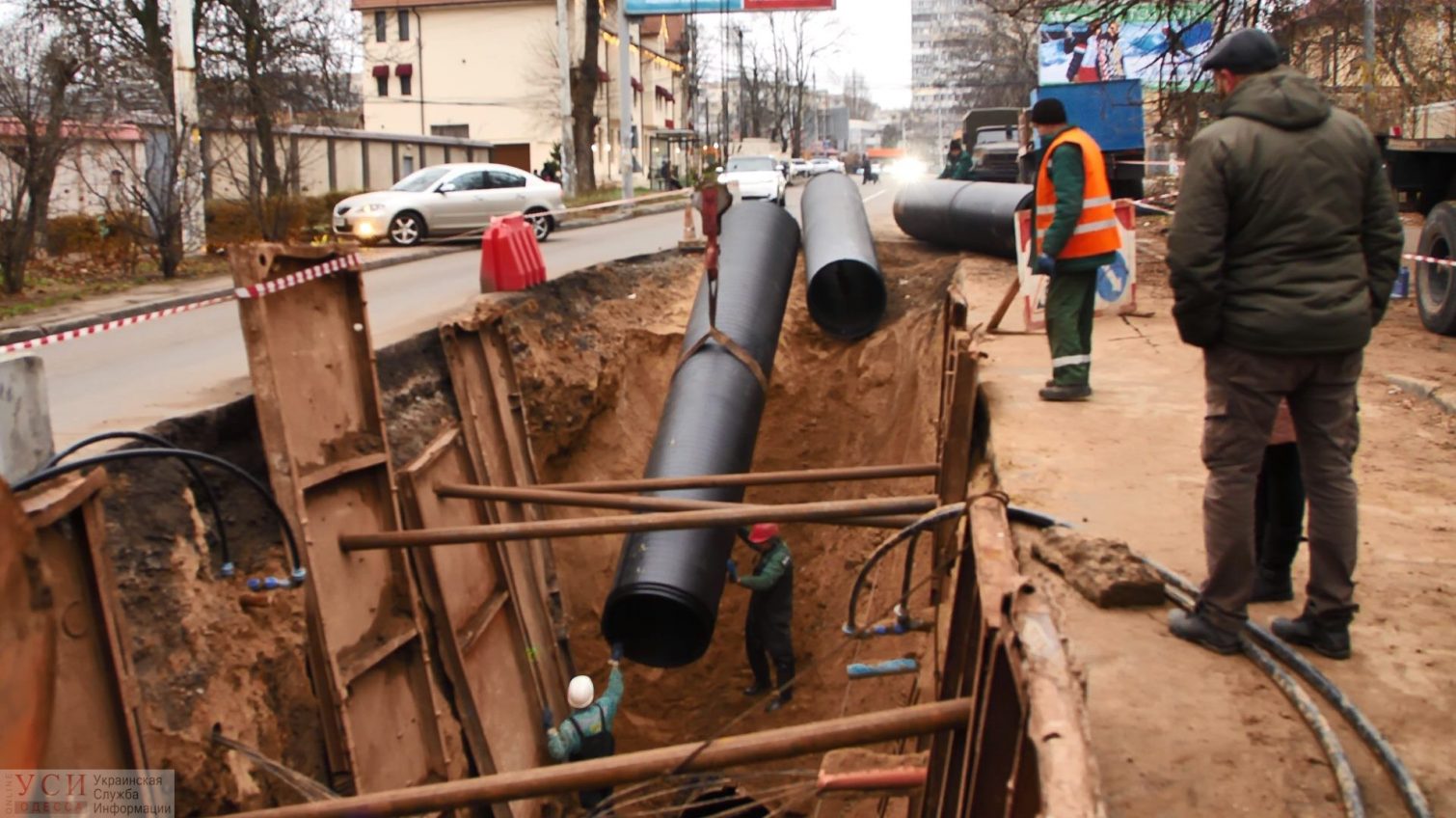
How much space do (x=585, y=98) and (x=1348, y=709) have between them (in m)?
32.4

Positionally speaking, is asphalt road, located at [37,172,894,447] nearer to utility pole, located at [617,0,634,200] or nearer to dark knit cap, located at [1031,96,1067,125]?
dark knit cap, located at [1031,96,1067,125]

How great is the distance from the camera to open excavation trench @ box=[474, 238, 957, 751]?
8.91 metres

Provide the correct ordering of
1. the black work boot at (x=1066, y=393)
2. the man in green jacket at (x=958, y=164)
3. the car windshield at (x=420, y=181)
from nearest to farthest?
the black work boot at (x=1066, y=393) < the car windshield at (x=420, y=181) < the man in green jacket at (x=958, y=164)

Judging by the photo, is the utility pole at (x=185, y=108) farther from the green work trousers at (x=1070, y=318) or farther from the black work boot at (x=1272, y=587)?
the black work boot at (x=1272, y=587)

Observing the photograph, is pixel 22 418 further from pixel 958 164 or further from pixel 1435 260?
pixel 958 164

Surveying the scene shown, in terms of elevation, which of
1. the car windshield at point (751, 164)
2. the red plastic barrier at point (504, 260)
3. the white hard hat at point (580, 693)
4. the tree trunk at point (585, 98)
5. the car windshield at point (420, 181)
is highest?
the tree trunk at point (585, 98)

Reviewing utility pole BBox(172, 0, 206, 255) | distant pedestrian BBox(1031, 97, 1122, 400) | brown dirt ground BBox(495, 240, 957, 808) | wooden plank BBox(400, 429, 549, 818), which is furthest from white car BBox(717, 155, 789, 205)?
wooden plank BBox(400, 429, 549, 818)

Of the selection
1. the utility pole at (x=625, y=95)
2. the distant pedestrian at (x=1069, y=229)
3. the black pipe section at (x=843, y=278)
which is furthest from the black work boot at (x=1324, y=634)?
the utility pole at (x=625, y=95)

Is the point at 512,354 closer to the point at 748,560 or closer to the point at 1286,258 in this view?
the point at 748,560

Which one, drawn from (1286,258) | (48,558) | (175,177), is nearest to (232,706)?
(48,558)

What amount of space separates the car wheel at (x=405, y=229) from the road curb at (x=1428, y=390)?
579 inches

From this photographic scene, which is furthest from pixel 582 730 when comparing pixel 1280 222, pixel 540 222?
pixel 540 222

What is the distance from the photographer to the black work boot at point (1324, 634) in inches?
150

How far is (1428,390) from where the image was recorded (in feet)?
24.3
